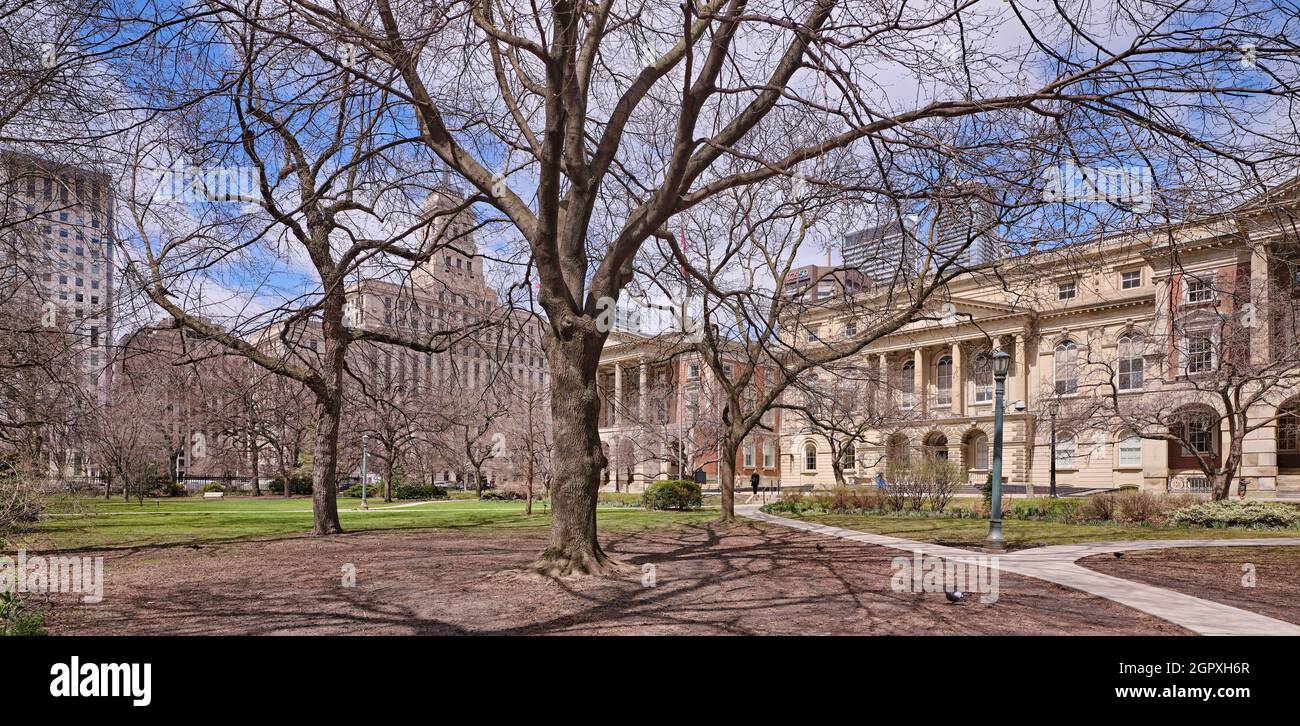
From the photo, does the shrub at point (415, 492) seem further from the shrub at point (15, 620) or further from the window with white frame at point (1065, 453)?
the shrub at point (15, 620)

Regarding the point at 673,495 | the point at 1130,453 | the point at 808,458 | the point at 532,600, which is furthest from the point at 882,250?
the point at 808,458

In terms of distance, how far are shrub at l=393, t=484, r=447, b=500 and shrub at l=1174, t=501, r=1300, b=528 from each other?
40.9 m

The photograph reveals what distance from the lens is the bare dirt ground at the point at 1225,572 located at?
962 centimetres

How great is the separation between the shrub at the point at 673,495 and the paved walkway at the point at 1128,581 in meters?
11.1

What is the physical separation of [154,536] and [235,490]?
48756 mm

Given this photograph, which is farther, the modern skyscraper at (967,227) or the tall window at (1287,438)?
the tall window at (1287,438)

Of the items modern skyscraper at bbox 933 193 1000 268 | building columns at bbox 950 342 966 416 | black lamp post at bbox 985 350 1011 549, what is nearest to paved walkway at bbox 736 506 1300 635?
black lamp post at bbox 985 350 1011 549

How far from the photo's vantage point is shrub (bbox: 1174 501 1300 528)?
21578mm

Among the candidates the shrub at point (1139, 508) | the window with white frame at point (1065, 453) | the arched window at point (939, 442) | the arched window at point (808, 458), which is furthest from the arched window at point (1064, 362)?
the shrub at point (1139, 508)

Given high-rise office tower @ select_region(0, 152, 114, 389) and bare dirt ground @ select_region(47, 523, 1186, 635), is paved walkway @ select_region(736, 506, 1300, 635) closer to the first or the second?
bare dirt ground @ select_region(47, 523, 1186, 635)

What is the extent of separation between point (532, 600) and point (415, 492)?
1678 inches

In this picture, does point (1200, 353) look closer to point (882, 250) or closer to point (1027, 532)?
point (1027, 532)

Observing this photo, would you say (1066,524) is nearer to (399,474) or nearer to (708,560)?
(708,560)

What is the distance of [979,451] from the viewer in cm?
5925
